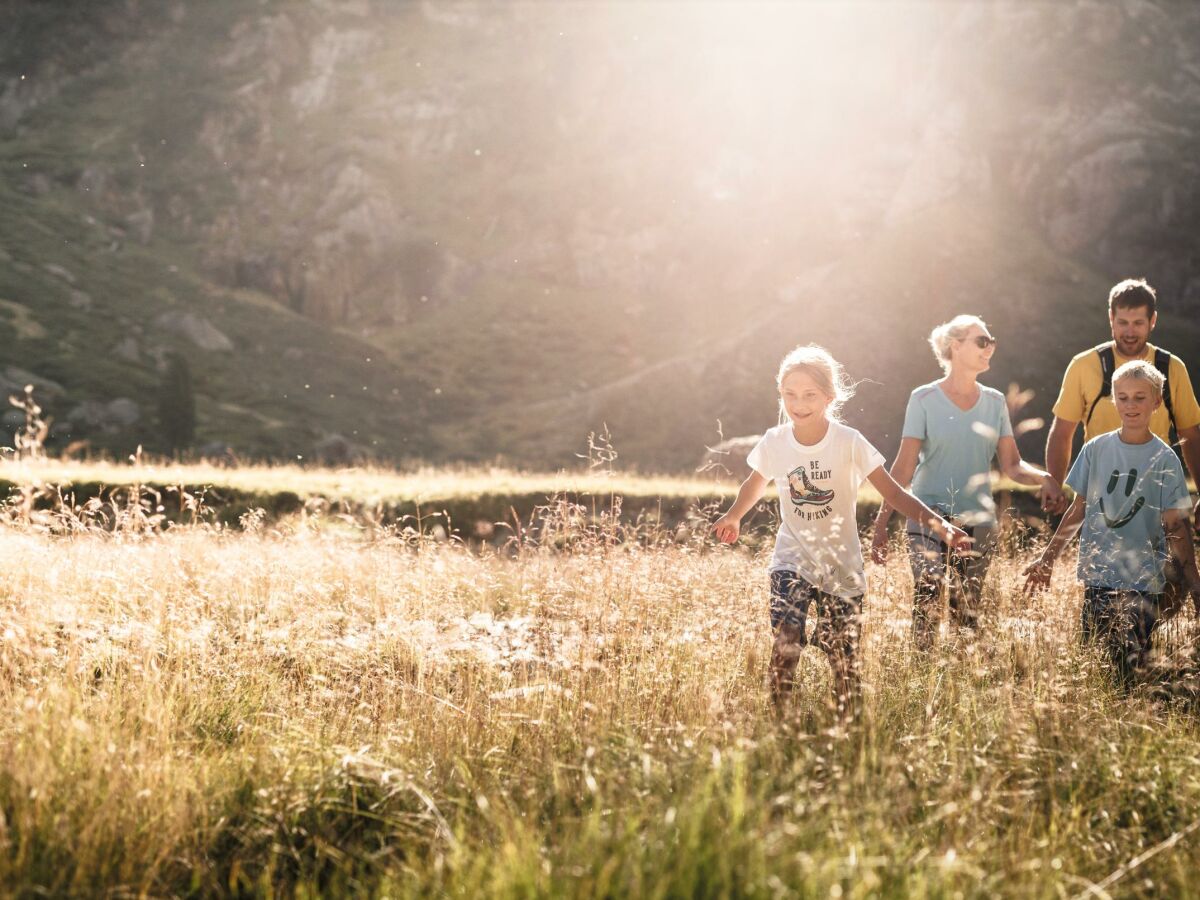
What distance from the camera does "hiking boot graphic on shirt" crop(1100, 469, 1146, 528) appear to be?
455cm

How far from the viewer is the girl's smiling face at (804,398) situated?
4199mm

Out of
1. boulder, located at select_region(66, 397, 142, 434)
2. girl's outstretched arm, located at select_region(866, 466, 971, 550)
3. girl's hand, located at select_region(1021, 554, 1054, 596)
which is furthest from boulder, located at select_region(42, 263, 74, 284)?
girl's hand, located at select_region(1021, 554, 1054, 596)

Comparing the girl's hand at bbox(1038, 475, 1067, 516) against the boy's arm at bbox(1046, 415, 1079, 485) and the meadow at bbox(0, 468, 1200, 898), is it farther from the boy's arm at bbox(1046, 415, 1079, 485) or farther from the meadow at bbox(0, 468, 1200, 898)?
the meadow at bbox(0, 468, 1200, 898)

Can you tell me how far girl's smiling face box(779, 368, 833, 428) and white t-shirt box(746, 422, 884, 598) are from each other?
12cm

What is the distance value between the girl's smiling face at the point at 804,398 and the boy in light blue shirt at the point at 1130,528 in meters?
1.50

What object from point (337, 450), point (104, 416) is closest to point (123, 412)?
point (104, 416)

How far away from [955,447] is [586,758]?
3027 mm

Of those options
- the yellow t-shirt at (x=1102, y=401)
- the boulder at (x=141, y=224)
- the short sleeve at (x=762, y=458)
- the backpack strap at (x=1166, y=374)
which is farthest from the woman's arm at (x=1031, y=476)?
the boulder at (x=141, y=224)

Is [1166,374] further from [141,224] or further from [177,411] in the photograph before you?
[141,224]

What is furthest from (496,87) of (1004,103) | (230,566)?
(230,566)

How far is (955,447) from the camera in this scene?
5066 millimetres

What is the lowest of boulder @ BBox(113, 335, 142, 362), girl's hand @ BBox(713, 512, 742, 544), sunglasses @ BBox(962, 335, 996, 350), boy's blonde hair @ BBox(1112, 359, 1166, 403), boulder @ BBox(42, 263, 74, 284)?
girl's hand @ BBox(713, 512, 742, 544)

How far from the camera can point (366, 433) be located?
57812 mm

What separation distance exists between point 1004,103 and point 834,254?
19450 mm
